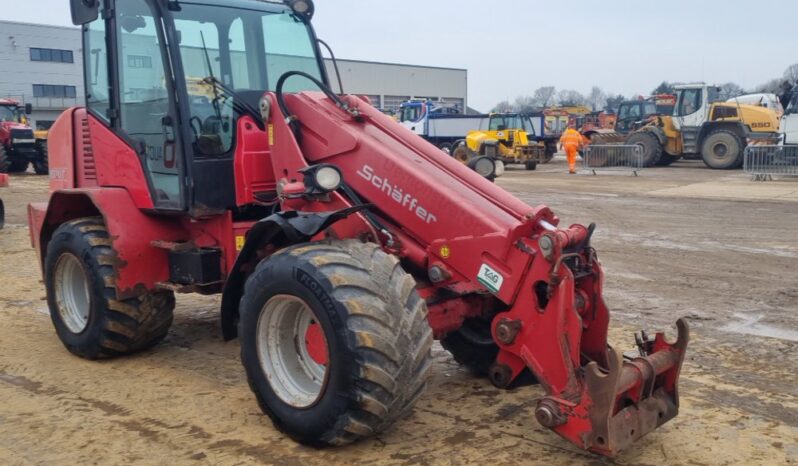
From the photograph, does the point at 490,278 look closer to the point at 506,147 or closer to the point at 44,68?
the point at 506,147

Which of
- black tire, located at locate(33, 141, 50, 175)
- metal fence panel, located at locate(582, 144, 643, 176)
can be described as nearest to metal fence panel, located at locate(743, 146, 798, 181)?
metal fence panel, located at locate(582, 144, 643, 176)

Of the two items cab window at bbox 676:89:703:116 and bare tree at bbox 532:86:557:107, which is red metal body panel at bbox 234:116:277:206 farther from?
bare tree at bbox 532:86:557:107

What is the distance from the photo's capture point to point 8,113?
88.0 feet

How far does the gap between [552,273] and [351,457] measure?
140 cm

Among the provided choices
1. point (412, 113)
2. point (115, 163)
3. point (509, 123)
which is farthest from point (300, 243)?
point (412, 113)

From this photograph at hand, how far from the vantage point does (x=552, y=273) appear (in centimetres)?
389

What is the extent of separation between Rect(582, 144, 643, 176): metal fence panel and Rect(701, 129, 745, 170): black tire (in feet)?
7.19

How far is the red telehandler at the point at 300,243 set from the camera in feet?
12.7

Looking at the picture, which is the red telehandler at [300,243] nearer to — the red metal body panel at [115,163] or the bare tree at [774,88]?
the red metal body panel at [115,163]

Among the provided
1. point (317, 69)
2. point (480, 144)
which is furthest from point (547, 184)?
point (317, 69)

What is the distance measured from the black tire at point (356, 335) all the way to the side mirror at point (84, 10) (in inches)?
107

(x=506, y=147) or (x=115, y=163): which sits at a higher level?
(x=115, y=163)

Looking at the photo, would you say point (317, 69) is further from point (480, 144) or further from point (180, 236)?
point (480, 144)

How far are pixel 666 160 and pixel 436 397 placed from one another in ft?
83.0
